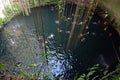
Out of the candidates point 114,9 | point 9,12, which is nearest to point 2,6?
point 9,12

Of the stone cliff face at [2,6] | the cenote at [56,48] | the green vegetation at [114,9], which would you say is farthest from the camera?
the stone cliff face at [2,6]

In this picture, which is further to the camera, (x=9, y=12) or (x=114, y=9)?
(x=9, y=12)

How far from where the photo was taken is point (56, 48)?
5.31m

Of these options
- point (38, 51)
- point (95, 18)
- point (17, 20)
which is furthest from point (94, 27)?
point (17, 20)

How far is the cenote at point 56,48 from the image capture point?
4684 mm

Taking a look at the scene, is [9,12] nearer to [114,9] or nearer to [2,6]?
[2,6]

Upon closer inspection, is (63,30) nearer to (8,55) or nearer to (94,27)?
(94,27)

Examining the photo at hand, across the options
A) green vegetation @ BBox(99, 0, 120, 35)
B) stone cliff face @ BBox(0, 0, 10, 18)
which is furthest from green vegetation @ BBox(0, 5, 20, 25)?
green vegetation @ BBox(99, 0, 120, 35)

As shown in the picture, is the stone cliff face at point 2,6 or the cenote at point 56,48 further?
the stone cliff face at point 2,6

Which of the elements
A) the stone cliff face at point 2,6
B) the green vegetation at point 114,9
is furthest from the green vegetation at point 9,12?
the green vegetation at point 114,9

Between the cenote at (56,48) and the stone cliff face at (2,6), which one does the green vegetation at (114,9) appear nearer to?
the cenote at (56,48)

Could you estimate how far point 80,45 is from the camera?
17.6 ft

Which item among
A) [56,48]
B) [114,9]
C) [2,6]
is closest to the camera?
[56,48]

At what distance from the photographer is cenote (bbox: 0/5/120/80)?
4.68m
